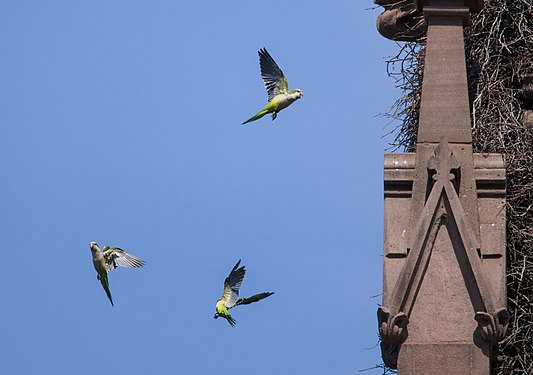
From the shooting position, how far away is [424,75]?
693 inches

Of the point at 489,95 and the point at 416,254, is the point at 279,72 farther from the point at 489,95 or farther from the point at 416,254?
the point at 416,254

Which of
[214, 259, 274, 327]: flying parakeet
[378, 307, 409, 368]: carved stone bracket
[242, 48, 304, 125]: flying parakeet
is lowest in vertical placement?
[378, 307, 409, 368]: carved stone bracket

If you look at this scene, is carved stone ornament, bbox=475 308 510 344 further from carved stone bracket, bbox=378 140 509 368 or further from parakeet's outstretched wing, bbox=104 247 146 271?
parakeet's outstretched wing, bbox=104 247 146 271

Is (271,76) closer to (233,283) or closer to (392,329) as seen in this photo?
(233,283)

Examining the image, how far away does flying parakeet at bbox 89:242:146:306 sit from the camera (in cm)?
1906

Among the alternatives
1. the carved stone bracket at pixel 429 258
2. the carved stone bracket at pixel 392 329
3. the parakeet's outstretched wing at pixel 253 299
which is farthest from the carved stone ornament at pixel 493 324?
the parakeet's outstretched wing at pixel 253 299

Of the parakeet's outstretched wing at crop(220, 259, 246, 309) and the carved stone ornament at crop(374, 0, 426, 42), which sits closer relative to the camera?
the parakeet's outstretched wing at crop(220, 259, 246, 309)

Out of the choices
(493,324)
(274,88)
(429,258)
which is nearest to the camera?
(493,324)

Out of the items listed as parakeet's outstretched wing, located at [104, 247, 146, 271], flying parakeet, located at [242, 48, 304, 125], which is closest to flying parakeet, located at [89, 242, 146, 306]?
parakeet's outstretched wing, located at [104, 247, 146, 271]

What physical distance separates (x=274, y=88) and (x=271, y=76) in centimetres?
10

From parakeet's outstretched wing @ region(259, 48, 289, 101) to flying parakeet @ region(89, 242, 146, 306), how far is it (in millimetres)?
1736

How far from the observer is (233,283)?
1927 centimetres

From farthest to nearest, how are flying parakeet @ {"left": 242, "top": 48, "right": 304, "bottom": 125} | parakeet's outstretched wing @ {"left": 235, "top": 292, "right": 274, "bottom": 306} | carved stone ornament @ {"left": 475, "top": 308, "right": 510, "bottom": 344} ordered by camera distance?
flying parakeet @ {"left": 242, "top": 48, "right": 304, "bottom": 125} → parakeet's outstretched wing @ {"left": 235, "top": 292, "right": 274, "bottom": 306} → carved stone ornament @ {"left": 475, "top": 308, "right": 510, "bottom": 344}

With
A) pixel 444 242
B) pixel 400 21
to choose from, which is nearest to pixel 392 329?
pixel 444 242
